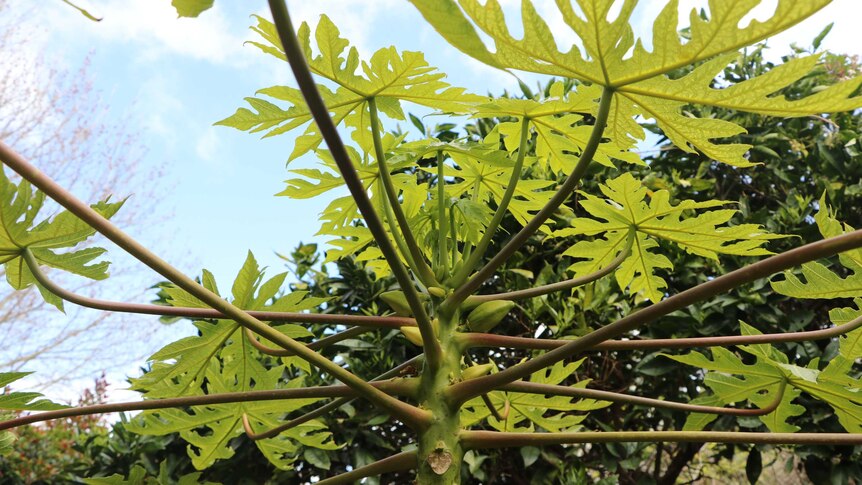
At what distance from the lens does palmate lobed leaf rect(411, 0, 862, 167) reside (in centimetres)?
58

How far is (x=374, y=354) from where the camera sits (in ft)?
6.50

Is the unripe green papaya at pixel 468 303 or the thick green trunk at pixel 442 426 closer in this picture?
the thick green trunk at pixel 442 426

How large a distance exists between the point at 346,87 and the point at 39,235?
425 mm

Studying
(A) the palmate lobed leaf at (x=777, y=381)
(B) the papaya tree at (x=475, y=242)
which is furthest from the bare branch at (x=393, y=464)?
(A) the palmate lobed leaf at (x=777, y=381)

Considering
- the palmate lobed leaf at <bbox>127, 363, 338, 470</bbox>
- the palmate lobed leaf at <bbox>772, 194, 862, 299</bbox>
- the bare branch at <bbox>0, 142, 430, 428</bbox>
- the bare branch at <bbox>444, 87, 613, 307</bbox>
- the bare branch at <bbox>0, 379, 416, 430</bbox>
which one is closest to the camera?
the bare branch at <bbox>0, 142, 430, 428</bbox>

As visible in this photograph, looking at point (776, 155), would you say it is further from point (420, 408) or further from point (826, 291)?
point (420, 408)

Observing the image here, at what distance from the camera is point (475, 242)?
1.06 metres

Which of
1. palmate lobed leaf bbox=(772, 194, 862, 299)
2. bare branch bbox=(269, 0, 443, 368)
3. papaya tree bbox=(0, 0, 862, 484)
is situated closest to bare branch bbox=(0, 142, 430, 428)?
papaya tree bbox=(0, 0, 862, 484)

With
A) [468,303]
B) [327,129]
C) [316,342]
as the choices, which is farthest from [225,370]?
[327,129]

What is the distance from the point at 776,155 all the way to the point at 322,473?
1.70 metres

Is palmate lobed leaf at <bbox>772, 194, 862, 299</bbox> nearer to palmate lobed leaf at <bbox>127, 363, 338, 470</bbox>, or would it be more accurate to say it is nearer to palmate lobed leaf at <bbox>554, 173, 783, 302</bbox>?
palmate lobed leaf at <bbox>554, 173, 783, 302</bbox>

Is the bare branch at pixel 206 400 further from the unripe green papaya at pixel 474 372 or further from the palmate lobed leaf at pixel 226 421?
the palmate lobed leaf at pixel 226 421

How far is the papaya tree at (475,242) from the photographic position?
24.0 inches

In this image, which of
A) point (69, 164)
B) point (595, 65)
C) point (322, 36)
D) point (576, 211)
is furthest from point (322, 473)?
point (69, 164)
